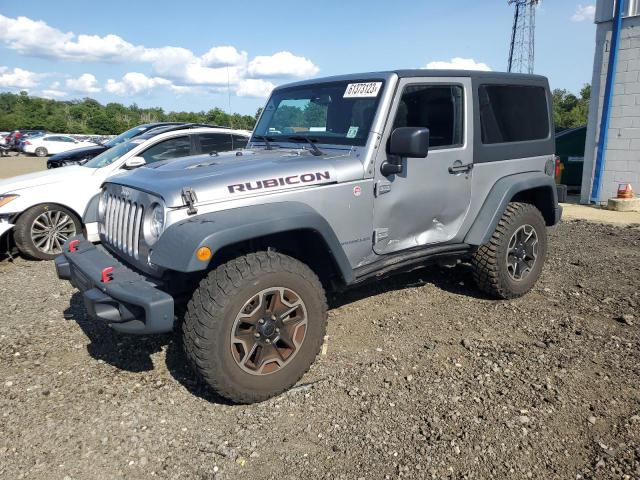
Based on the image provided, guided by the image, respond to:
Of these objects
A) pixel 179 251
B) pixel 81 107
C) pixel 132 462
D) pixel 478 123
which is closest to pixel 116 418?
pixel 132 462

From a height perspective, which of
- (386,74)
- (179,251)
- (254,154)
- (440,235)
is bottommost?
(440,235)

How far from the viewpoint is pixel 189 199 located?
9.82 feet

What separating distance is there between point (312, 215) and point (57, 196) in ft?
14.5

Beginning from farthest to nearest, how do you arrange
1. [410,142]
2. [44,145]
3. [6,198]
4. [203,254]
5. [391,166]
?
1. [44,145]
2. [6,198]
3. [391,166]
4. [410,142]
5. [203,254]

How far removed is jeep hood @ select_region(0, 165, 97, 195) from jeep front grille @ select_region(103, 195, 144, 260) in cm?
313

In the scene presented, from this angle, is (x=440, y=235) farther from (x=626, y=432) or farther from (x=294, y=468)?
(x=294, y=468)

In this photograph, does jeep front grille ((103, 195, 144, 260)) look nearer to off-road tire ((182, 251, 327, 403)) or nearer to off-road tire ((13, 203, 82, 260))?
off-road tire ((182, 251, 327, 403))

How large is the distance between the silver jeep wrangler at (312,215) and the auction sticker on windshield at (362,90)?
0.4 inches

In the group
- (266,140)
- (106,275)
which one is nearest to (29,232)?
(266,140)

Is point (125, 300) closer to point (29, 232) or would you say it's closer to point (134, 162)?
point (134, 162)

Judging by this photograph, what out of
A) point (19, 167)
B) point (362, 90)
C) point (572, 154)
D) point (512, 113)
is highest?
point (362, 90)

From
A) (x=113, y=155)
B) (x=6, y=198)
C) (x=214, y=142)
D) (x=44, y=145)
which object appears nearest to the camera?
(x=6, y=198)

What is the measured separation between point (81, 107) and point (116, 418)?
70.6 m

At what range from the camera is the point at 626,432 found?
9.31 ft
